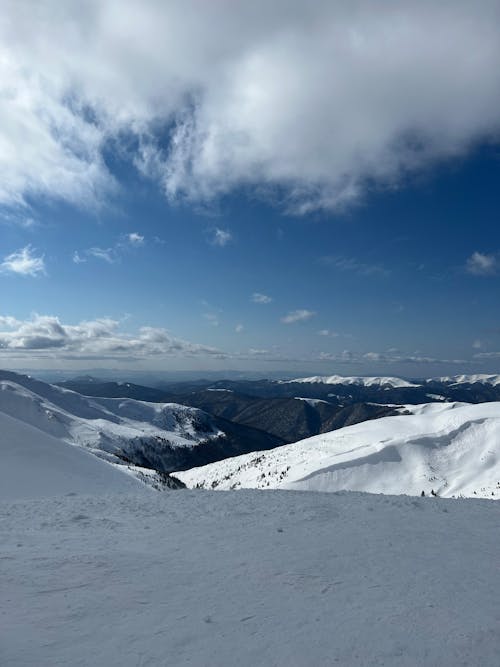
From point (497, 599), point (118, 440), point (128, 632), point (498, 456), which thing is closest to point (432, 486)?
point (498, 456)

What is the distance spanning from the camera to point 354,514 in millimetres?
14133

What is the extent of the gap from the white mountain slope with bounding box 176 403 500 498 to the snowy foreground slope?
2296 inches

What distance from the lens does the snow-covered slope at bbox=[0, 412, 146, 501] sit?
23938 mm

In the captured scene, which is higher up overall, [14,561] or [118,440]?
[14,561]

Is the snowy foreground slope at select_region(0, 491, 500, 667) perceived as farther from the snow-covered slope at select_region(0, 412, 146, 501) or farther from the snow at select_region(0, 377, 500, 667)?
the snow-covered slope at select_region(0, 412, 146, 501)

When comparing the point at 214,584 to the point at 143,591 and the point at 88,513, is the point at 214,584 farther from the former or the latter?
the point at 88,513

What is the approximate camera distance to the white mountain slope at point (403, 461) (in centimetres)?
7188

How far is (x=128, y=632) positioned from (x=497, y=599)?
6953 mm

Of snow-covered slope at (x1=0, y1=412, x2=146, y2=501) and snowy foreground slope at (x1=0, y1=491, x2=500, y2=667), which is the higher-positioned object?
snowy foreground slope at (x1=0, y1=491, x2=500, y2=667)

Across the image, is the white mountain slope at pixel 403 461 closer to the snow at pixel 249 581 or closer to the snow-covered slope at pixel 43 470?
the snow-covered slope at pixel 43 470

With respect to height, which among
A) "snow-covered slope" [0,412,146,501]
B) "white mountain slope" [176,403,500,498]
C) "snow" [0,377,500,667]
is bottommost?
"white mountain slope" [176,403,500,498]

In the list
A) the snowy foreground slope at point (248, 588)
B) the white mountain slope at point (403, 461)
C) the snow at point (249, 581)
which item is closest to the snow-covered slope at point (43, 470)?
the snow at point (249, 581)

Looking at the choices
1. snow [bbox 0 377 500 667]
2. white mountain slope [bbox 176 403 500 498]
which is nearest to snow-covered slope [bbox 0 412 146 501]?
snow [bbox 0 377 500 667]

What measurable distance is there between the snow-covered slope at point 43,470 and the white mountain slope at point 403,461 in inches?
1896
